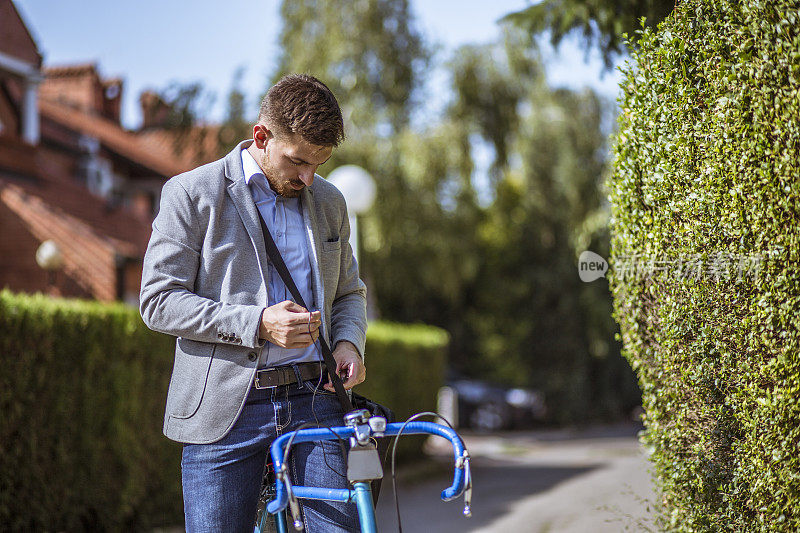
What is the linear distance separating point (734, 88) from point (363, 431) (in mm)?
2049

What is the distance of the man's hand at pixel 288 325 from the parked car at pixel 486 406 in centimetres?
1751

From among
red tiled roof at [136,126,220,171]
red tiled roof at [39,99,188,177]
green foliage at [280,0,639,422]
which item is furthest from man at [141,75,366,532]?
red tiled roof at [39,99,188,177]

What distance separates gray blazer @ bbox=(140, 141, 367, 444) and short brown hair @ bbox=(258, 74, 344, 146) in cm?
25

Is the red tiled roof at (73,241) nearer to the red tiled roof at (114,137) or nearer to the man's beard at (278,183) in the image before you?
the red tiled roof at (114,137)

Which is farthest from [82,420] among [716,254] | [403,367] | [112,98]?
[112,98]

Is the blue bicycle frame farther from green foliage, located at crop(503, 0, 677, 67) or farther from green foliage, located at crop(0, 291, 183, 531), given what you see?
green foliage, located at crop(0, 291, 183, 531)

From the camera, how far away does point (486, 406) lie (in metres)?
20.2

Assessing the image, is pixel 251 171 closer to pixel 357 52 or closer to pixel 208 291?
pixel 208 291

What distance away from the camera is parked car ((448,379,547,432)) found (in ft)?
65.9

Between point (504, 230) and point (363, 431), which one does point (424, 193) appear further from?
point (363, 431)

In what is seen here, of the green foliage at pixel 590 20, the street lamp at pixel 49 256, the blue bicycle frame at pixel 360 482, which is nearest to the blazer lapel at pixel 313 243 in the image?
the blue bicycle frame at pixel 360 482

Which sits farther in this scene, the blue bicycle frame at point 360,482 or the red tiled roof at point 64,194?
the red tiled roof at point 64,194

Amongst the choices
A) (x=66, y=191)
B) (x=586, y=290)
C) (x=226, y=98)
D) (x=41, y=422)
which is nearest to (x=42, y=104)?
(x=66, y=191)

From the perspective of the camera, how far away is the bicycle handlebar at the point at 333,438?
2.28 meters
